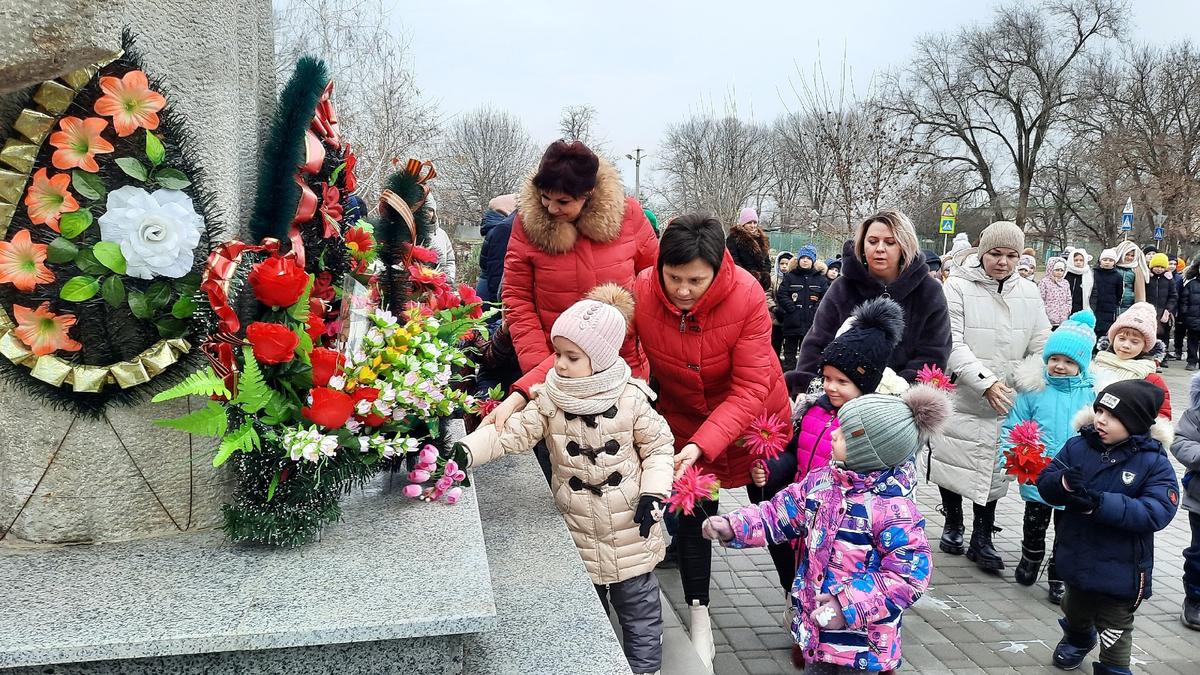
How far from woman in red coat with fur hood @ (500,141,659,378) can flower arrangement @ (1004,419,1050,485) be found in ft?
6.06

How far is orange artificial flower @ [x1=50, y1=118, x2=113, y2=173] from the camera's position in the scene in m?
2.25

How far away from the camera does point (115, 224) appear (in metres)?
2.31

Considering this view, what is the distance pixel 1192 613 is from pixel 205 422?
4.58 m

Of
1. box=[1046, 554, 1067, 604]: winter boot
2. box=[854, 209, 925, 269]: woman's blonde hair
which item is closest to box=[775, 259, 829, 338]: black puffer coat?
box=[1046, 554, 1067, 604]: winter boot

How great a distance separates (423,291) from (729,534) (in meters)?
1.57

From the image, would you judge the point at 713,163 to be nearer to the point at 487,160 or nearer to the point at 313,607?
the point at 487,160

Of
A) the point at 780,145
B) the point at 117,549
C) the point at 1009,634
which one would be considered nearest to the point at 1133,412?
the point at 1009,634

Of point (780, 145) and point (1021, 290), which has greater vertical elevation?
point (780, 145)

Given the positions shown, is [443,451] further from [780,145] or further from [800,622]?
[780,145]

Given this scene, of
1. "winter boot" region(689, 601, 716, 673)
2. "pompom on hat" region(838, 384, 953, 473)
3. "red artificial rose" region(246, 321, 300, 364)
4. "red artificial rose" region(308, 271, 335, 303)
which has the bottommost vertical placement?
"winter boot" region(689, 601, 716, 673)

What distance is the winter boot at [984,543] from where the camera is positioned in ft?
15.5

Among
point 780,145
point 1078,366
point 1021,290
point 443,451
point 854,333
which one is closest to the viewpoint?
point 443,451

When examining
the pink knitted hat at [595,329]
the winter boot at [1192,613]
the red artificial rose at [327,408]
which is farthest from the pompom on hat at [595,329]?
the winter boot at [1192,613]

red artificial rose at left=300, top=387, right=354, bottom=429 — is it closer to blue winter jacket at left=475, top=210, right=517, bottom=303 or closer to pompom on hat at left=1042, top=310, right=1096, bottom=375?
blue winter jacket at left=475, top=210, right=517, bottom=303
